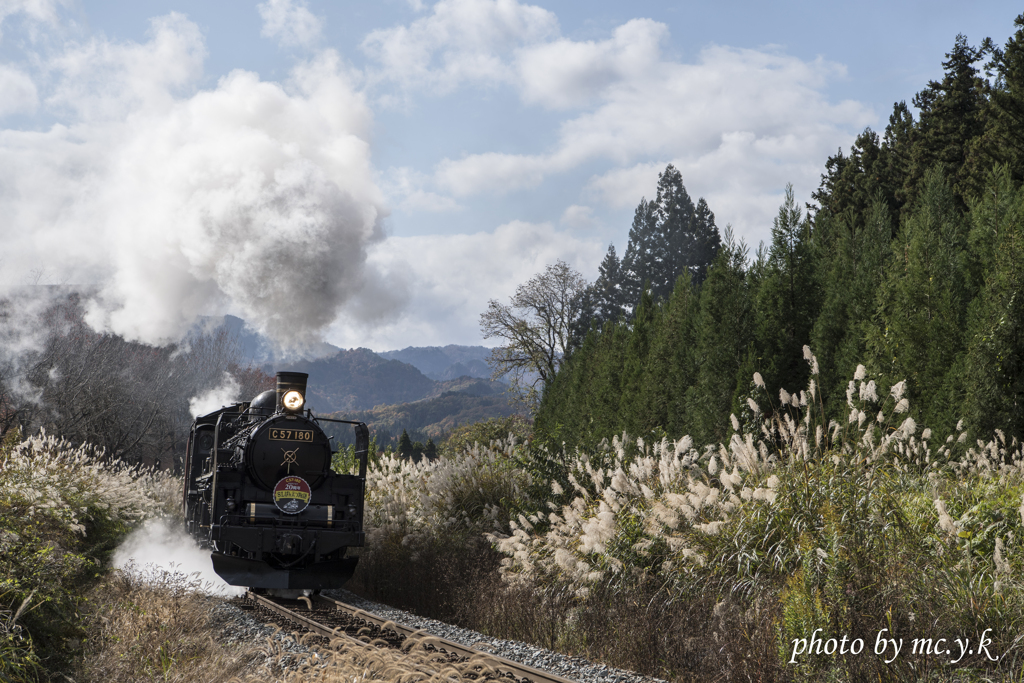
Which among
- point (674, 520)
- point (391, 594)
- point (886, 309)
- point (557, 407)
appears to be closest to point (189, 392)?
point (557, 407)

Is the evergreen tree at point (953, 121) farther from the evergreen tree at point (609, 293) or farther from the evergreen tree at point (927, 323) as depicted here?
the evergreen tree at point (609, 293)

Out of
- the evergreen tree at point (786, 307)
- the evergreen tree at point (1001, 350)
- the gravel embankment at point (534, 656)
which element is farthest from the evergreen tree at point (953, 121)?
the gravel embankment at point (534, 656)

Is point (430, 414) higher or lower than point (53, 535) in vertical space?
higher

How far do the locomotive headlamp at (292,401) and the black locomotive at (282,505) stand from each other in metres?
0.01

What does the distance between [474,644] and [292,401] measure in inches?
199

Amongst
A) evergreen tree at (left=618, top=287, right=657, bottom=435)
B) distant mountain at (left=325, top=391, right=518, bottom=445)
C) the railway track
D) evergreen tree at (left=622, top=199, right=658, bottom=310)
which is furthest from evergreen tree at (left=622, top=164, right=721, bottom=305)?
distant mountain at (left=325, top=391, right=518, bottom=445)

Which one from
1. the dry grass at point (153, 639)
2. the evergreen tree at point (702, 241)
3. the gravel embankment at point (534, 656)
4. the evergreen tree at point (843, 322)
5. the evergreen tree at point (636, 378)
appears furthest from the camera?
the evergreen tree at point (702, 241)

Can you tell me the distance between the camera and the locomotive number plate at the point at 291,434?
10.8 m

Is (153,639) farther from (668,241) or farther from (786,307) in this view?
(668,241)

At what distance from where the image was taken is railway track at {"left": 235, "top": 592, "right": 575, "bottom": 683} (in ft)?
19.0

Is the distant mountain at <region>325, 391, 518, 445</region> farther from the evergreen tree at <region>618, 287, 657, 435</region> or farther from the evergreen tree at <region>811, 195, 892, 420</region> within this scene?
the evergreen tree at <region>811, 195, 892, 420</region>

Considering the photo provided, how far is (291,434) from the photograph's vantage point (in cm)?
1088

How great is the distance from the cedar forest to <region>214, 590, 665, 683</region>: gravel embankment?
4.45m

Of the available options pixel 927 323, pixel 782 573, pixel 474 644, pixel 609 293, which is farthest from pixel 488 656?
pixel 609 293
